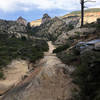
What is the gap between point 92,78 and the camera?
20.4 feet

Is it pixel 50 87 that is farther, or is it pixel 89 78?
pixel 50 87

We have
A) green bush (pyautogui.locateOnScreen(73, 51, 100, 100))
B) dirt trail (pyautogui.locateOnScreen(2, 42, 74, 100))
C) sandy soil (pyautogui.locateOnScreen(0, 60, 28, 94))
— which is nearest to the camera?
green bush (pyautogui.locateOnScreen(73, 51, 100, 100))

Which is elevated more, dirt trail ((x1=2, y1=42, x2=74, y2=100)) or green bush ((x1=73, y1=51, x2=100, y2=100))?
green bush ((x1=73, y1=51, x2=100, y2=100))

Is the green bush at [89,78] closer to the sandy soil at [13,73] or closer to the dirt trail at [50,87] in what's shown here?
the dirt trail at [50,87]

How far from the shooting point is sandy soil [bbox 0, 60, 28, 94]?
11.3 m

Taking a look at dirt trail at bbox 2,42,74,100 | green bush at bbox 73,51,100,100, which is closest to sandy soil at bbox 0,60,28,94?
dirt trail at bbox 2,42,74,100

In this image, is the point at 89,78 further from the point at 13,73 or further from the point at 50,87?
the point at 13,73

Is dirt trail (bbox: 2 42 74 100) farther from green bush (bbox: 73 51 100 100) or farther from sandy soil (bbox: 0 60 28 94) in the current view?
sandy soil (bbox: 0 60 28 94)

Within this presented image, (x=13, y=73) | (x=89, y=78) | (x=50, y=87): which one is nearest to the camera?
(x=89, y=78)

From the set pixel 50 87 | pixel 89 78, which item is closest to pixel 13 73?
pixel 50 87

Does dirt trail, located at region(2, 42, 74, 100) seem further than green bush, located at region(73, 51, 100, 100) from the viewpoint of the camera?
Yes

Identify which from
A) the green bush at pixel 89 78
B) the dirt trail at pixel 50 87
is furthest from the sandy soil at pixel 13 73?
the green bush at pixel 89 78

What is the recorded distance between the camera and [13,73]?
566 inches

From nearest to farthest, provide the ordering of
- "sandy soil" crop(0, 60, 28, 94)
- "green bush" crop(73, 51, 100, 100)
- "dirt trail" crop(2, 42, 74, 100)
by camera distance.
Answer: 1. "green bush" crop(73, 51, 100, 100)
2. "dirt trail" crop(2, 42, 74, 100)
3. "sandy soil" crop(0, 60, 28, 94)
